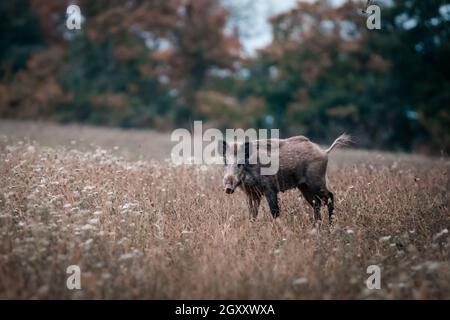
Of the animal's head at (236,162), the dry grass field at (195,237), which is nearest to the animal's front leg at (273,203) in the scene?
the dry grass field at (195,237)

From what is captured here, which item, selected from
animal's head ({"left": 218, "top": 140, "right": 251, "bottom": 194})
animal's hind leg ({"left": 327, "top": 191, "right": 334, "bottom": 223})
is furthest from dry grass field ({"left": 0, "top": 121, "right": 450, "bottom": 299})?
animal's head ({"left": 218, "top": 140, "right": 251, "bottom": 194})

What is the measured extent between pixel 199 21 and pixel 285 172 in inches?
756

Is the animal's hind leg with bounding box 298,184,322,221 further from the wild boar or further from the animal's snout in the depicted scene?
the animal's snout

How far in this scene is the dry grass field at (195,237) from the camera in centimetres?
496

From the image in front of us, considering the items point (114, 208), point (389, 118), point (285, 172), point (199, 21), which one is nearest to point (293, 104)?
point (389, 118)

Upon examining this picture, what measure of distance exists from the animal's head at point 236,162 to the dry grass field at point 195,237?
1.77ft

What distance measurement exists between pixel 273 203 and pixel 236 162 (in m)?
0.82

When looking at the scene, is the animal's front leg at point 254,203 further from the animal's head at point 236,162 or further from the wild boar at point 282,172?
the animal's head at point 236,162

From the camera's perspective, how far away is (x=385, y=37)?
22.1m

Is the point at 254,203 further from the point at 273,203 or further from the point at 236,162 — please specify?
the point at 236,162

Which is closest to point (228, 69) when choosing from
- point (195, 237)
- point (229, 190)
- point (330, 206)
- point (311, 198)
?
point (311, 198)

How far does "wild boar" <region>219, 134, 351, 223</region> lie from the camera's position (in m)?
7.27

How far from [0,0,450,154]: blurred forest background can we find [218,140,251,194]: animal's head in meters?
15.9

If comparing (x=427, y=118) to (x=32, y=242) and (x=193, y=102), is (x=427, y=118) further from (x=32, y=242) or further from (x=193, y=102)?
(x=32, y=242)
